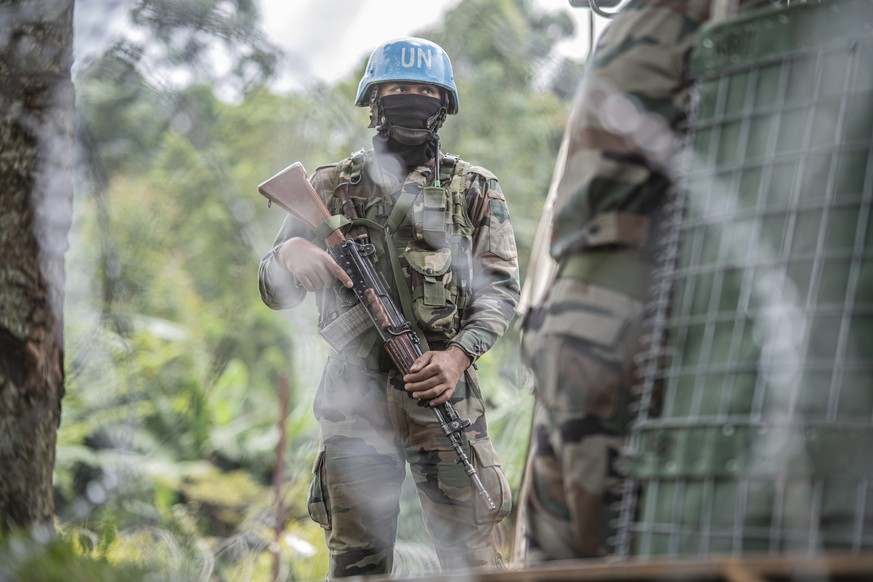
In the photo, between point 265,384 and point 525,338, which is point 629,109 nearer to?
point 525,338

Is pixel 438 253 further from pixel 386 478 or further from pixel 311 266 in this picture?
pixel 386 478

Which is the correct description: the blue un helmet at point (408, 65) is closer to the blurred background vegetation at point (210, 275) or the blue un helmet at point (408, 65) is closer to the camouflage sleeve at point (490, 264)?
the camouflage sleeve at point (490, 264)

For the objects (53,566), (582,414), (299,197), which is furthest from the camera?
(299,197)

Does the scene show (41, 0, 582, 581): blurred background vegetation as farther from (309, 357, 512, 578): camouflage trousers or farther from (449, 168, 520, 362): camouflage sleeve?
(449, 168, 520, 362): camouflage sleeve

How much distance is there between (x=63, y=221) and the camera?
147 inches

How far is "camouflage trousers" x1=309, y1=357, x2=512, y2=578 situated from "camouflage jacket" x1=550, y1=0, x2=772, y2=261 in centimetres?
151

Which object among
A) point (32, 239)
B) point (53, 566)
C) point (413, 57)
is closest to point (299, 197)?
point (413, 57)

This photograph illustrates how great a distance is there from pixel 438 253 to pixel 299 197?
497 mm

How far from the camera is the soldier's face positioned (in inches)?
149

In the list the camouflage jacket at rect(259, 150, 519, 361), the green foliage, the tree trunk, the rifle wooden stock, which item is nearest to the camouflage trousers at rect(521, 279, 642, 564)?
the green foliage

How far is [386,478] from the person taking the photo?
3639 mm

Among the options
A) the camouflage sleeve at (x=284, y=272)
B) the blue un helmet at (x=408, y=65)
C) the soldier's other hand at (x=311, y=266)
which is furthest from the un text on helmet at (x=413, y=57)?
the soldier's other hand at (x=311, y=266)

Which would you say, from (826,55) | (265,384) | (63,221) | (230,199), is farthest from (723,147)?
(265,384)

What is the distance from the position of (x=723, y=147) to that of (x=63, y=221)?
2.43 metres
